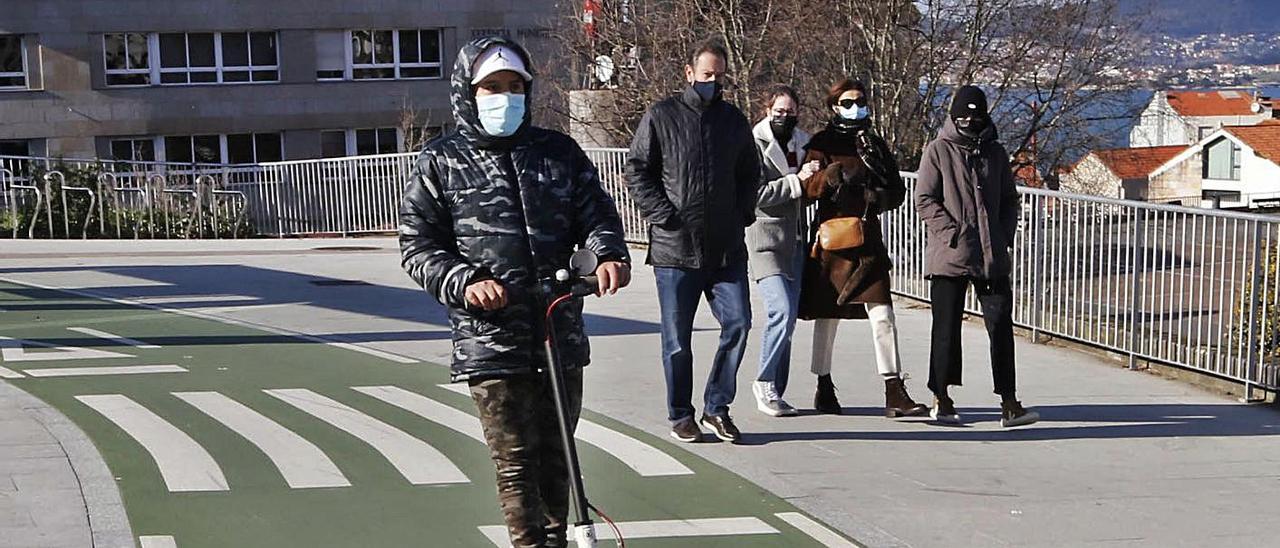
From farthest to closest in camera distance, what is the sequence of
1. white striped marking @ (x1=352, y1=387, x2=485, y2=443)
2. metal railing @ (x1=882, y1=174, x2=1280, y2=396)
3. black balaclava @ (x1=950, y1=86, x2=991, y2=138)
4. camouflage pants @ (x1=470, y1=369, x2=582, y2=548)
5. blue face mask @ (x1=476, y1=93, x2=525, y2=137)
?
metal railing @ (x1=882, y1=174, x2=1280, y2=396)
white striped marking @ (x1=352, y1=387, x2=485, y2=443)
black balaclava @ (x1=950, y1=86, x2=991, y2=138)
camouflage pants @ (x1=470, y1=369, x2=582, y2=548)
blue face mask @ (x1=476, y1=93, x2=525, y2=137)

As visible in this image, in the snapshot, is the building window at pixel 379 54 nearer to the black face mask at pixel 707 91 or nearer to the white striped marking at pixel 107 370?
the white striped marking at pixel 107 370

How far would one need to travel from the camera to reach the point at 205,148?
50844mm

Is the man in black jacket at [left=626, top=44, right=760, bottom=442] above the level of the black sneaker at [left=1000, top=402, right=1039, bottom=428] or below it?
above

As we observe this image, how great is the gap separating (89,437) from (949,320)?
13.9 feet

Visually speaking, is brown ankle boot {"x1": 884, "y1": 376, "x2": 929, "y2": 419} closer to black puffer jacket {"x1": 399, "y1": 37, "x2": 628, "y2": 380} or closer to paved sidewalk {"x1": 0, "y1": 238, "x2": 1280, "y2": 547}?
paved sidewalk {"x1": 0, "y1": 238, "x2": 1280, "y2": 547}

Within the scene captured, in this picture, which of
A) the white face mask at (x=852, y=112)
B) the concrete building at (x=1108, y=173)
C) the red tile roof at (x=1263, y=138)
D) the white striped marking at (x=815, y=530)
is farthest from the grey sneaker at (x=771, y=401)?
the red tile roof at (x=1263, y=138)

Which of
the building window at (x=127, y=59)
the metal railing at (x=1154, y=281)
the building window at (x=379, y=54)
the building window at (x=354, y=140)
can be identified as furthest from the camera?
the building window at (x=354, y=140)

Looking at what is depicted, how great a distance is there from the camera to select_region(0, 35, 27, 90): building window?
4806 cm

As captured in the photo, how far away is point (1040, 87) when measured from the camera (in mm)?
25000

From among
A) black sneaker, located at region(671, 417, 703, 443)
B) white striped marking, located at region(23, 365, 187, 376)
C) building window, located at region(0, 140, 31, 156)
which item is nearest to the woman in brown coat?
black sneaker, located at region(671, 417, 703, 443)

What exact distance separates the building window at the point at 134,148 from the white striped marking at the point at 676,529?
45994 mm

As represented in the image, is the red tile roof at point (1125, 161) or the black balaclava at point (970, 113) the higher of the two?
the black balaclava at point (970, 113)

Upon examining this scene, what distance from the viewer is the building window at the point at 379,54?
51375 millimetres

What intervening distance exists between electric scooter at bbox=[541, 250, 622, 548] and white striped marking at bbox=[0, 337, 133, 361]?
615cm
